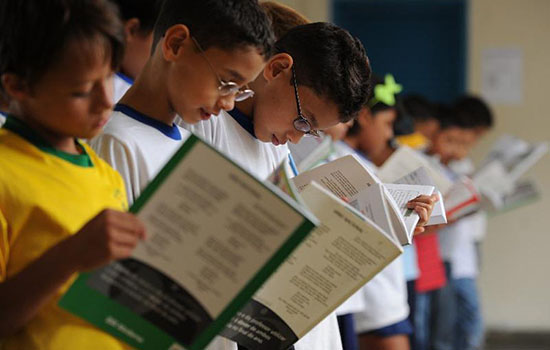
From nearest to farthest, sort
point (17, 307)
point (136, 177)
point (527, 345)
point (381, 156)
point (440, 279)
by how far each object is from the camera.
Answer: point (17, 307)
point (136, 177)
point (381, 156)
point (440, 279)
point (527, 345)

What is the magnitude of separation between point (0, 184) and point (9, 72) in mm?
153

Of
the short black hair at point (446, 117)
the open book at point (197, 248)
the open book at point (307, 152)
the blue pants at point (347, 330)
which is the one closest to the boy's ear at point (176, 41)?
the open book at point (197, 248)

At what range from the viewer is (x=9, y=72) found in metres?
1.25

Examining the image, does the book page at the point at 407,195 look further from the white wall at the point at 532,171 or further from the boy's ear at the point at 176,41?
the white wall at the point at 532,171

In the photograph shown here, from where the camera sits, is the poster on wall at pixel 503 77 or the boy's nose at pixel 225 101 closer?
the boy's nose at pixel 225 101

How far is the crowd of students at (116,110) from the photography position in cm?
123

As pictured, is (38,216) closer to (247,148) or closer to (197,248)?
(197,248)

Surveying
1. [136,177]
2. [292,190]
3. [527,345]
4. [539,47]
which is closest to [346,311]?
[136,177]

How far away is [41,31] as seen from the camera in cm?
123

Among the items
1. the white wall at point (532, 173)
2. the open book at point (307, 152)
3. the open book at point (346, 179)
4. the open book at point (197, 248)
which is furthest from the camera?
the white wall at point (532, 173)

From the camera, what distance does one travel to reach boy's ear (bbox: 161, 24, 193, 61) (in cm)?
167

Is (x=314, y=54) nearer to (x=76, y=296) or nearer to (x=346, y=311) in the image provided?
(x=76, y=296)

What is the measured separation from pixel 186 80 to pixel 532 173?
5.53 metres

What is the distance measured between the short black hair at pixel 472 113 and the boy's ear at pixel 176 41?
14.4ft
